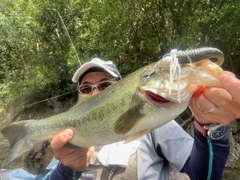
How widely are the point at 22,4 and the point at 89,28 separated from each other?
385 centimetres

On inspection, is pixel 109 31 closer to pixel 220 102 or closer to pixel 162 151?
pixel 162 151

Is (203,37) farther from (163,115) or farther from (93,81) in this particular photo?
(163,115)

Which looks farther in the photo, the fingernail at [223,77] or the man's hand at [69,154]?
the man's hand at [69,154]

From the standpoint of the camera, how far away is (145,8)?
1083cm

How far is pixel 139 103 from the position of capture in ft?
5.46

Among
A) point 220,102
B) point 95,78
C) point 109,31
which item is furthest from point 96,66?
point 109,31

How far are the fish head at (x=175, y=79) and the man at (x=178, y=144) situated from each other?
→ 66 millimetres

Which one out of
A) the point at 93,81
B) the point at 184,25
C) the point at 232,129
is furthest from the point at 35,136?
the point at 184,25

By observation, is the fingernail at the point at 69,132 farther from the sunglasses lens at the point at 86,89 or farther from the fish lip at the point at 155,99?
the sunglasses lens at the point at 86,89

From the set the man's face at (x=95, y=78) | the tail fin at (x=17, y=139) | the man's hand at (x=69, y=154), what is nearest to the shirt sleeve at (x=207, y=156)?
the man's hand at (x=69, y=154)

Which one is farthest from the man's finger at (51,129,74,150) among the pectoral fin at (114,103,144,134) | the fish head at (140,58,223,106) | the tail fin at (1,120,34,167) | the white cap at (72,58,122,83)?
the white cap at (72,58,122,83)

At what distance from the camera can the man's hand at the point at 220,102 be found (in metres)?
1.32

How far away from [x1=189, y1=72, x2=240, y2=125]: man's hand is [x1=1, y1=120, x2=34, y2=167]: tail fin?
1.41m

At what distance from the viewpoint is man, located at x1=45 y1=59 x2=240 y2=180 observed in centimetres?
145
